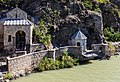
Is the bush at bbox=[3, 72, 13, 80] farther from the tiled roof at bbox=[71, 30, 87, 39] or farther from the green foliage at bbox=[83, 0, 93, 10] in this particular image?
the green foliage at bbox=[83, 0, 93, 10]

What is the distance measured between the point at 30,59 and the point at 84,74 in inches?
229

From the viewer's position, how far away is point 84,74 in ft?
117

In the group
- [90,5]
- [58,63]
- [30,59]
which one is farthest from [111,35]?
[30,59]

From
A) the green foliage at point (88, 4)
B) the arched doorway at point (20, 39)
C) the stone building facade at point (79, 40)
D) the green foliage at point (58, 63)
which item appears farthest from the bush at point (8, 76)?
the green foliage at point (88, 4)

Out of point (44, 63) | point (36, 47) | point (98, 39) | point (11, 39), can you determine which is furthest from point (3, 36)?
point (98, 39)

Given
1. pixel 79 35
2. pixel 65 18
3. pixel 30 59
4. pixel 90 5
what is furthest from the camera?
pixel 90 5

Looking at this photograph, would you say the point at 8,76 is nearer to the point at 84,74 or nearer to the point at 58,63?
the point at 58,63

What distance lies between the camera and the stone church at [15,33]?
40.7 metres

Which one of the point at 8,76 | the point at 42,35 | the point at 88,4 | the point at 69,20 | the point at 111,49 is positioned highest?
the point at 88,4

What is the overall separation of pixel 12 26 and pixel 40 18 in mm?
6051

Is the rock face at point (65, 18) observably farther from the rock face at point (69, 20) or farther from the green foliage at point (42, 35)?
the green foliage at point (42, 35)

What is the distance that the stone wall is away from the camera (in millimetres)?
33344

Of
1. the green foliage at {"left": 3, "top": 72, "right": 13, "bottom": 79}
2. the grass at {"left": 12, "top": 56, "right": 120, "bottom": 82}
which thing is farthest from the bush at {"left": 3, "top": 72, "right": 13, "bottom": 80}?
the grass at {"left": 12, "top": 56, "right": 120, "bottom": 82}

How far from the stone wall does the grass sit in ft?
3.71
